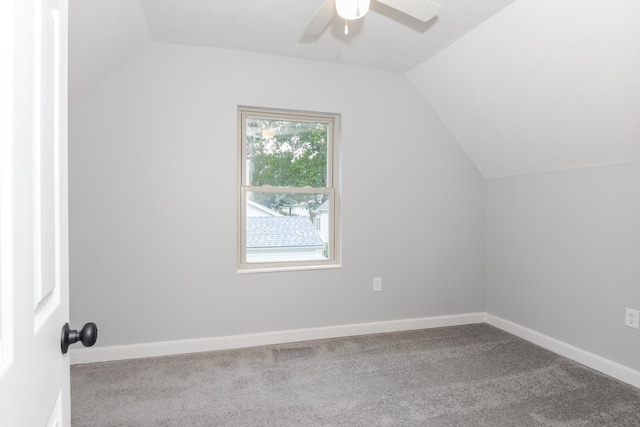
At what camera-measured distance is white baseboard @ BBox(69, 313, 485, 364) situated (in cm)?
280

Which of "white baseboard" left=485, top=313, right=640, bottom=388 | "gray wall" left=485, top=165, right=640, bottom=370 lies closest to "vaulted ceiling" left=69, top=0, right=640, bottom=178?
"gray wall" left=485, top=165, right=640, bottom=370

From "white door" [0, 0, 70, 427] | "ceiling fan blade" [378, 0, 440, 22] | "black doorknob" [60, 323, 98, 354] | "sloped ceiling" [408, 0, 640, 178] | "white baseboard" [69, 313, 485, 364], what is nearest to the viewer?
"white door" [0, 0, 70, 427]

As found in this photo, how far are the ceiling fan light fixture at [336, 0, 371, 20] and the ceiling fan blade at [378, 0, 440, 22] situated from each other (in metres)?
0.17

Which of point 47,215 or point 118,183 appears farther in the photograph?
point 118,183

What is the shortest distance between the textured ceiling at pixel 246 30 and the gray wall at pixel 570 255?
1.45 metres

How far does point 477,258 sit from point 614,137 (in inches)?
65.3

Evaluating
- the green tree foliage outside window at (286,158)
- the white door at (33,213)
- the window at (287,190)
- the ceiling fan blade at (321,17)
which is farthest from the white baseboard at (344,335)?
the ceiling fan blade at (321,17)

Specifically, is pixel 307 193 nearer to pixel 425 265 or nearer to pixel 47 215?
pixel 425 265

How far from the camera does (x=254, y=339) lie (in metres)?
3.10

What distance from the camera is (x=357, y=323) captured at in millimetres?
3391

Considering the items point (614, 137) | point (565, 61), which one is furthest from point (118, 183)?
point (614, 137)

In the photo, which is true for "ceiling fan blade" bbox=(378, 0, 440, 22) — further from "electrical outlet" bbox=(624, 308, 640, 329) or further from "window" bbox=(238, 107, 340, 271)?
"electrical outlet" bbox=(624, 308, 640, 329)

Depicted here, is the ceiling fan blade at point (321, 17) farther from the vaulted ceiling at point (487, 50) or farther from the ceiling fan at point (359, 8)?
the vaulted ceiling at point (487, 50)

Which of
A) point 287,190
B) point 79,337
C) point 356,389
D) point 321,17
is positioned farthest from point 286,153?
point 79,337
